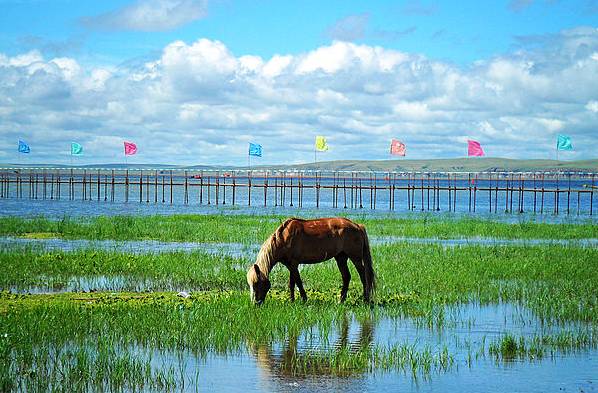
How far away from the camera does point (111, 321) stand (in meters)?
13.1

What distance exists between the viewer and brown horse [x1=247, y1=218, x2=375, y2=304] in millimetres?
15008

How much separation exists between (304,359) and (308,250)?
4306 millimetres

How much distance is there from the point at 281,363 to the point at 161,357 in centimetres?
164

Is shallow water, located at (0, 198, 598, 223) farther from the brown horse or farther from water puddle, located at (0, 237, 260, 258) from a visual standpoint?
the brown horse

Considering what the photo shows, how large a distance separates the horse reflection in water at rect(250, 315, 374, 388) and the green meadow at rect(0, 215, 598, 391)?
0.15ft

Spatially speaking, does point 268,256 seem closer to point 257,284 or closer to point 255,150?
point 257,284

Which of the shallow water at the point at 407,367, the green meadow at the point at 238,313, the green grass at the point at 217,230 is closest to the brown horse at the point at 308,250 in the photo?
the green meadow at the point at 238,313

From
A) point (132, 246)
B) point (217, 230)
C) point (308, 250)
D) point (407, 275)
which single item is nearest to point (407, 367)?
point (308, 250)

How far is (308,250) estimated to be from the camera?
50.9 ft

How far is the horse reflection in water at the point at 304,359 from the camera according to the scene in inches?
418

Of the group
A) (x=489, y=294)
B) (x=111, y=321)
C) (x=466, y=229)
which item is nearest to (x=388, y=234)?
(x=466, y=229)

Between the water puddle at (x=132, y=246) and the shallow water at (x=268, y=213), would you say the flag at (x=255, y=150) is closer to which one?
the shallow water at (x=268, y=213)

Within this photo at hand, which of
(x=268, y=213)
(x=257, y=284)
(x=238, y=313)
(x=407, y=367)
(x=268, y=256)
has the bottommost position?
(x=268, y=213)

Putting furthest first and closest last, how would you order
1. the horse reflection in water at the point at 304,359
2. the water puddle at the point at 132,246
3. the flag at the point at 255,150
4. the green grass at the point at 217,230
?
the flag at the point at 255,150 → the green grass at the point at 217,230 → the water puddle at the point at 132,246 → the horse reflection in water at the point at 304,359
